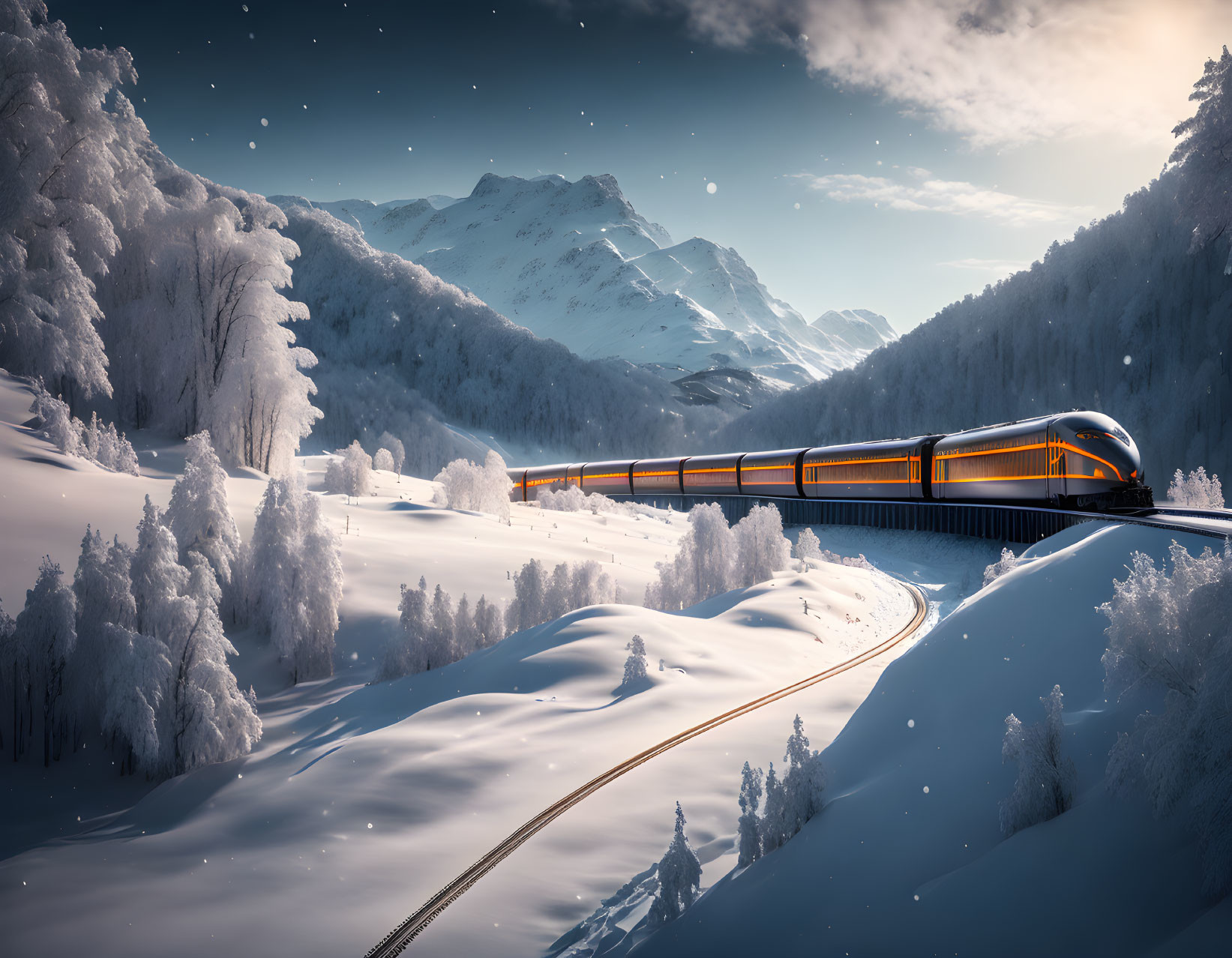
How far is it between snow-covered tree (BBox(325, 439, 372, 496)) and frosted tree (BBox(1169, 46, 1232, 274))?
3478cm

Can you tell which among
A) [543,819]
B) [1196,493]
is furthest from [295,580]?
[1196,493]

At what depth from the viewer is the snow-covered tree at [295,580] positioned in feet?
60.0

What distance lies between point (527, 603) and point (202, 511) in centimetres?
970

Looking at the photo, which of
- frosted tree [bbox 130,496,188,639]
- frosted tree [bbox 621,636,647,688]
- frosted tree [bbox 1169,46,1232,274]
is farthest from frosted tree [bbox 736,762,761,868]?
frosted tree [bbox 130,496,188,639]

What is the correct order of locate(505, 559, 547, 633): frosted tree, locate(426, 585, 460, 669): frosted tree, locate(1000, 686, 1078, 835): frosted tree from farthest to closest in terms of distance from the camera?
locate(505, 559, 547, 633): frosted tree
locate(426, 585, 460, 669): frosted tree
locate(1000, 686, 1078, 835): frosted tree

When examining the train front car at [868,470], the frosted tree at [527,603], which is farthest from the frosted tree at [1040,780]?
the train front car at [868,470]

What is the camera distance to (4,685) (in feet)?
43.8

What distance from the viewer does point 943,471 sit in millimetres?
32812

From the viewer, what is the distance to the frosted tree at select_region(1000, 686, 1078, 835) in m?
5.94

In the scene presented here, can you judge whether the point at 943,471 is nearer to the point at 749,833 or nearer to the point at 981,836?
the point at 749,833

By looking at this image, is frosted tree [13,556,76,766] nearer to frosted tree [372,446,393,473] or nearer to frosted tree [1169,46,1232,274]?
frosted tree [1169,46,1232,274]

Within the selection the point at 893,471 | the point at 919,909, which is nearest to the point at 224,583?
the point at 919,909

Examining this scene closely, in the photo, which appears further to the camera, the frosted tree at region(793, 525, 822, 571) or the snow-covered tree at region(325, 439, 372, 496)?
the snow-covered tree at region(325, 439, 372, 496)

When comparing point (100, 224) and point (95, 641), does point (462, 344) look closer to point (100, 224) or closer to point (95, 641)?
point (100, 224)
